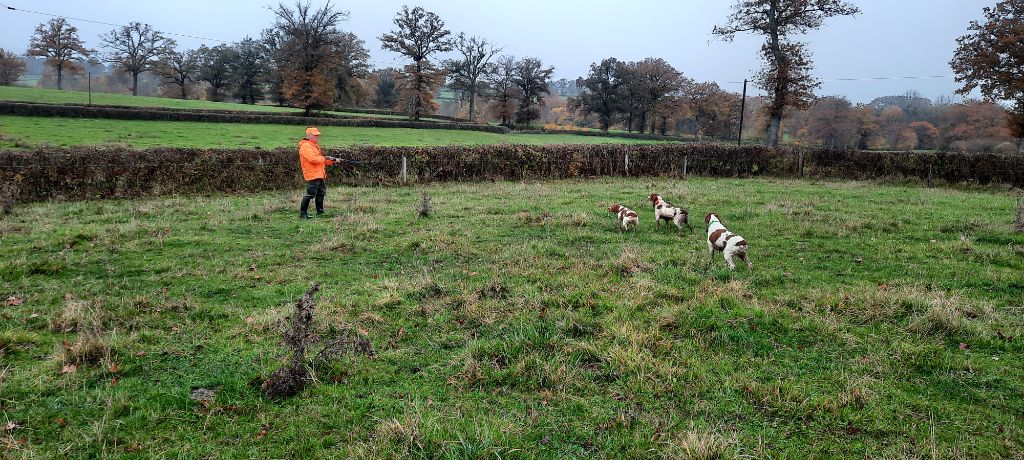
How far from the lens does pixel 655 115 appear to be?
67625 mm

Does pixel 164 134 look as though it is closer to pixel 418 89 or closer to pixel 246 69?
pixel 418 89

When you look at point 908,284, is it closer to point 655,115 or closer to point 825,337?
point 825,337

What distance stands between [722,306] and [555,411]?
2.75 metres

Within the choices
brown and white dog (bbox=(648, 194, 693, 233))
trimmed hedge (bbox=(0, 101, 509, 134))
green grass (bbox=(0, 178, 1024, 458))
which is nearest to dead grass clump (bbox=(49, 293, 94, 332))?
green grass (bbox=(0, 178, 1024, 458))

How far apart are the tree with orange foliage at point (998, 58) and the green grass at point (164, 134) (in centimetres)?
3203

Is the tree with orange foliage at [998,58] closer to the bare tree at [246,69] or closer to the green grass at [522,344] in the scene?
the green grass at [522,344]

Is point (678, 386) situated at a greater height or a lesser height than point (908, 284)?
lesser

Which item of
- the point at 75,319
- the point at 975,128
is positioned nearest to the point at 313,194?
the point at 75,319

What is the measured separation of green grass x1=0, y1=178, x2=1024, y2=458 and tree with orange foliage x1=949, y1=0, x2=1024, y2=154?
27188 millimetres

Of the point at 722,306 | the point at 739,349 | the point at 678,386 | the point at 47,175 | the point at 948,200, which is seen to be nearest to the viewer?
the point at 678,386

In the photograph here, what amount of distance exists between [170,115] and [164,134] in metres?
9.15

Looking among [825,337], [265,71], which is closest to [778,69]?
[825,337]

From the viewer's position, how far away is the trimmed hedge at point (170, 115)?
30252 millimetres

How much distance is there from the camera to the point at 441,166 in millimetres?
18953
